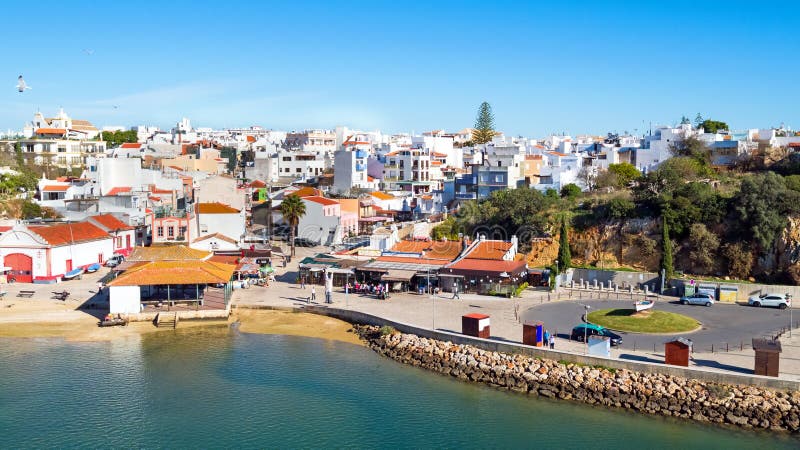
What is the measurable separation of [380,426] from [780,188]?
92.5 feet

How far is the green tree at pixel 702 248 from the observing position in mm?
38469

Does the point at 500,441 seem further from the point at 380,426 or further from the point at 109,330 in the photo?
the point at 109,330

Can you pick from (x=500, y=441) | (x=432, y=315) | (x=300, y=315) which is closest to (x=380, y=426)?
(x=500, y=441)

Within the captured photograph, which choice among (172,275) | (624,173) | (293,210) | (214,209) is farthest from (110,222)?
(624,173)

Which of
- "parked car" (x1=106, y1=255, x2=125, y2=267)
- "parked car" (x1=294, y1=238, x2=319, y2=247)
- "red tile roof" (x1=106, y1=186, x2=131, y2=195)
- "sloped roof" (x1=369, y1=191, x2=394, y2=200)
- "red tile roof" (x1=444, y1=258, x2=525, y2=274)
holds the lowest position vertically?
"parked car" (x1=106, y1=255, x2=125, y2=267)

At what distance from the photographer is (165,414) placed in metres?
22.1

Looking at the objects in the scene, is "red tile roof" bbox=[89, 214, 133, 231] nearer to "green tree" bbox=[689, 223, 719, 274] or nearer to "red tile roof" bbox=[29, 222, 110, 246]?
"red tile roof" bbox=[29, 222, 110, 246]

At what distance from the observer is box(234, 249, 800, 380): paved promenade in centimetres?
2434

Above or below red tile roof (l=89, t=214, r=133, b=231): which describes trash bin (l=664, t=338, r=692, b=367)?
below

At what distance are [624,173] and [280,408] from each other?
139 ft

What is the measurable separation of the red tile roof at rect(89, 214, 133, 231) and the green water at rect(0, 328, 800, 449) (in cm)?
1881

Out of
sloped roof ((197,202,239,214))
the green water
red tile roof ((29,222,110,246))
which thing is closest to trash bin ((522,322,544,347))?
the green water

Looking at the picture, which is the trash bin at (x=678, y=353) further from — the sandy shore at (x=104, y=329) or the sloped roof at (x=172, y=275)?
the sloped roof at (x=172, y=275)

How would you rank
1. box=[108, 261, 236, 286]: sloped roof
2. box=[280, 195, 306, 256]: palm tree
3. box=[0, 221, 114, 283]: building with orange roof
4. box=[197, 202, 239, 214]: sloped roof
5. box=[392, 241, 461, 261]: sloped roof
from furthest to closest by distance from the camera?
box=[197, 202, 239, 214]: sloped roof < box=[280, 195, 306, 256]: palm tree < box=[392, 241, 461, 261]: sloped roof < box=[0, 221, 114, 283]: building with orange roof < box=[108, 261, 236, 286]: sloped roof
